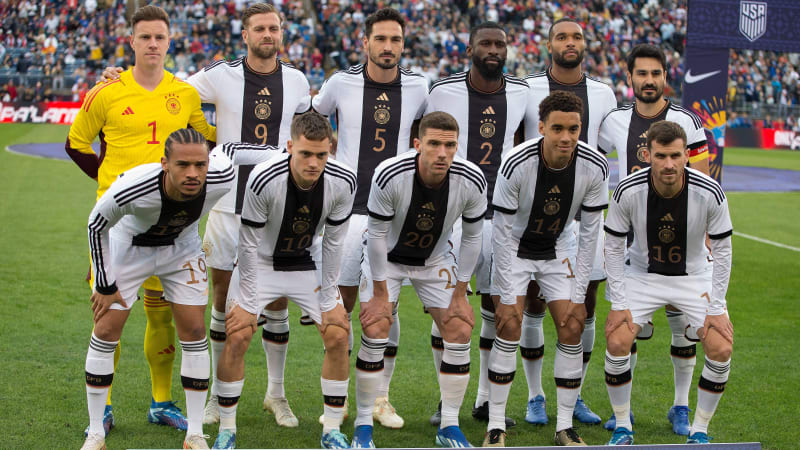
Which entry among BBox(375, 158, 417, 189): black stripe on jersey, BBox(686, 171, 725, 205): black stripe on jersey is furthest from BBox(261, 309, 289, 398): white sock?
BBox(686, 171, 725, 205): black stripe on jersey

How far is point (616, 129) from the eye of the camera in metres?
6.05

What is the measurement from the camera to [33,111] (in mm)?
25125

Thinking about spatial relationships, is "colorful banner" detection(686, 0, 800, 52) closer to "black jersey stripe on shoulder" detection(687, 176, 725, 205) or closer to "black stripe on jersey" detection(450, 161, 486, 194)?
"black jersey stripe on shoulder" detection(687, 176, 725, 205)

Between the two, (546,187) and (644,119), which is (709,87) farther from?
(546,187)

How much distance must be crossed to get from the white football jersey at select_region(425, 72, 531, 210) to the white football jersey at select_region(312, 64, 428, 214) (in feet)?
0.66

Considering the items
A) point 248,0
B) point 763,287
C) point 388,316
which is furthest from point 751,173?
point 388,316

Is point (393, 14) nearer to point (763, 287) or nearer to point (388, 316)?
point (388, 316)

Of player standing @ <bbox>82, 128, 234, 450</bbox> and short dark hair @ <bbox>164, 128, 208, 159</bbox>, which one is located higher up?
short dark hair @ <bbox>164, 128, 208, 159</bbox>

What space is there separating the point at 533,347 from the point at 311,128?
2229mm

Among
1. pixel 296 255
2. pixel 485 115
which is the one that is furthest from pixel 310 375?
pixel 485 115

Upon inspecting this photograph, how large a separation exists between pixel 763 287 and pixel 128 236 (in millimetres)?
7785

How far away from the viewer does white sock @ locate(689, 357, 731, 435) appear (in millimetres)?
5094

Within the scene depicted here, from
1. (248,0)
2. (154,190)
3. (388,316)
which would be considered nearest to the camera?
(154,190)

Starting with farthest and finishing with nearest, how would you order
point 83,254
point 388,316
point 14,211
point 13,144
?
point 13,144, point 14,211, point 83,254, point 388,316
